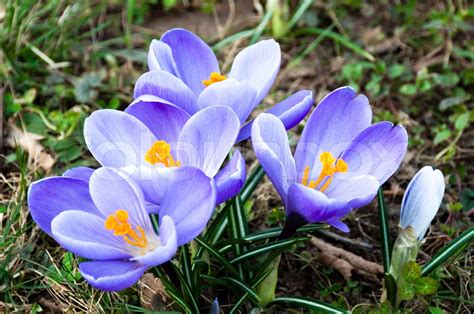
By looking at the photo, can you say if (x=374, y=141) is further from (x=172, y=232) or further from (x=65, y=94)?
(x=65, y=94)

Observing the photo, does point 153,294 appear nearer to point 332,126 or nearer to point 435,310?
point 332,126

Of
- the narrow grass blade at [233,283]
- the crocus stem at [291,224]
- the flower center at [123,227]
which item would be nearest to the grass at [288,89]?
the narrow grass blade at [233,283]

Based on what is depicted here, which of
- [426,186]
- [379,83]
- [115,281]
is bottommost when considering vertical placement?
[379,83]

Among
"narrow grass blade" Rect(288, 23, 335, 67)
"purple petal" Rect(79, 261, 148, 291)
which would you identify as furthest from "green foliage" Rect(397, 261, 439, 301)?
"narrow grass blade" Rect(288, 23, 335, 67)

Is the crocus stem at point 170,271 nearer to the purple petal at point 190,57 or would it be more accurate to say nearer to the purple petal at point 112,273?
the purple petal at point 112,273

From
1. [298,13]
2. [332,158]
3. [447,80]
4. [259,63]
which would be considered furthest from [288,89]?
[332,158]

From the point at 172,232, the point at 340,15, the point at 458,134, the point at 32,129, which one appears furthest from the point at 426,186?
the point at 340,15
